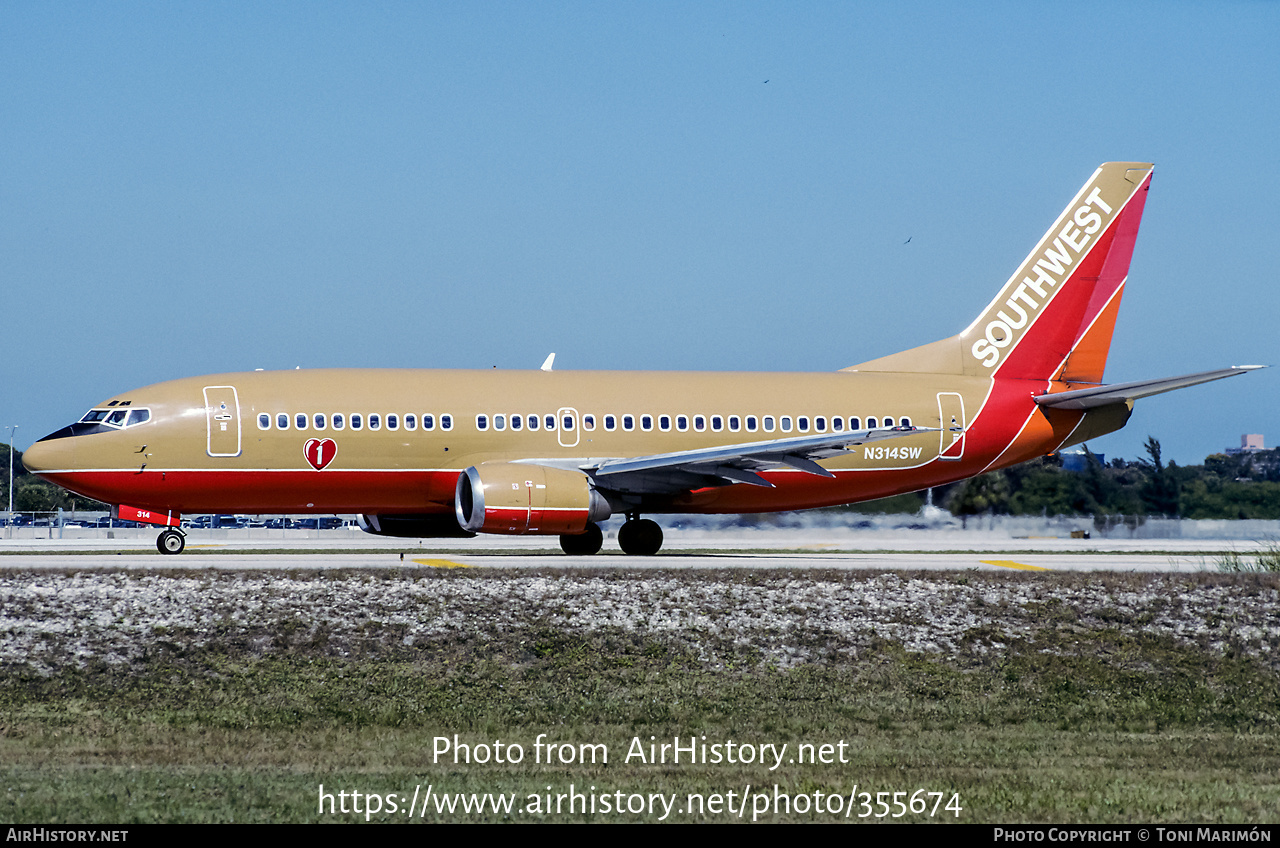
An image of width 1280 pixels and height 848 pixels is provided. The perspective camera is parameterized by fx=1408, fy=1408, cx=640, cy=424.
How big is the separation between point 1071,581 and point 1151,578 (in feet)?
6.73

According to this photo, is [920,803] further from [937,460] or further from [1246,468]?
[1246,468]

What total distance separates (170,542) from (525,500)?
7.82 m

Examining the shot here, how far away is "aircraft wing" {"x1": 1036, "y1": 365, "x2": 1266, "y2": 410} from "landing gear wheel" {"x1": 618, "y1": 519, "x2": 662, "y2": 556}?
10.1m

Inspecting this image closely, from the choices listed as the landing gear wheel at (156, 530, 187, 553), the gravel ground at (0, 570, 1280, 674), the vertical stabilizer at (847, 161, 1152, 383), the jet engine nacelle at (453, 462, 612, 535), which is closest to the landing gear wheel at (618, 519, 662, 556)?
the jet engine nacelle at (453, 462, 612, 535)

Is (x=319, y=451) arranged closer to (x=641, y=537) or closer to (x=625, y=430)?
(x=625, y=430)

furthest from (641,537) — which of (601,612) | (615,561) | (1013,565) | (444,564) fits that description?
(601,612)

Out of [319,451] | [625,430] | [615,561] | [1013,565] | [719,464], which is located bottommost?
[1013,565]

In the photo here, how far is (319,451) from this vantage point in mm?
29188

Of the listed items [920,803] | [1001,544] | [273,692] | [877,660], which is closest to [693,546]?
[1001,544]

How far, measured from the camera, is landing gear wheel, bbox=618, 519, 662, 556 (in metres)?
31.4

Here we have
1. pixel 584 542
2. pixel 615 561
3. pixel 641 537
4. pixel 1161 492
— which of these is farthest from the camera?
pixel 1161 492

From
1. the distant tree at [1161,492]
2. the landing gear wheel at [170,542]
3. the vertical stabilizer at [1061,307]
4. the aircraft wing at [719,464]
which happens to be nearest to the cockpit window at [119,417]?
the landing gear wheel at [170,542]

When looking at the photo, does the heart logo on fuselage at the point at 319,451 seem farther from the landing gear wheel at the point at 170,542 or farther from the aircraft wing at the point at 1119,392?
the aircraft wing at the point at 1119,392

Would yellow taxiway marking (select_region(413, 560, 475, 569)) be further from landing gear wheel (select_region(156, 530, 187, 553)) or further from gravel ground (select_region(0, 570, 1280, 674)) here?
landing gear wheel (select_region(156, 530, 187, 553))
